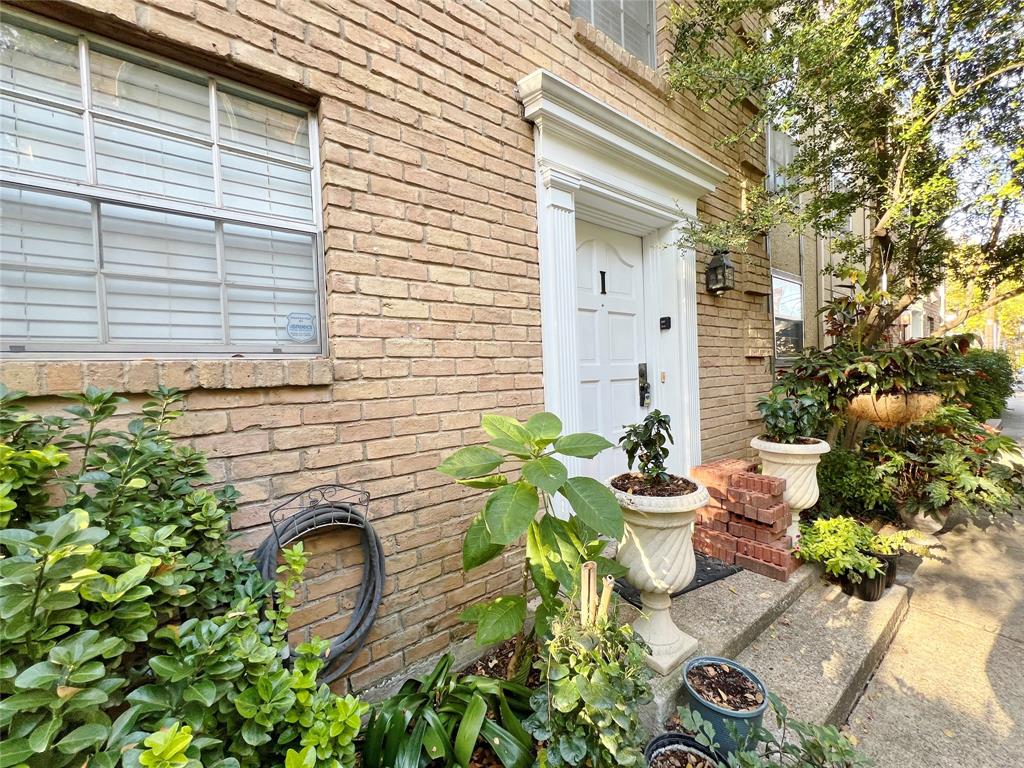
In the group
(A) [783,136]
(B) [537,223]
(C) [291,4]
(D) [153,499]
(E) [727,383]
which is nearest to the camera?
(D) [153,499]

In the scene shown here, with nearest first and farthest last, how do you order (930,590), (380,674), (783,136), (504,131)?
(380,674) → (504,131) → (930,590) → (783,136)

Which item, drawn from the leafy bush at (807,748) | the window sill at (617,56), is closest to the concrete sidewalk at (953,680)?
the leafy bush at (807,748)

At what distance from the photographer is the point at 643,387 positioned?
328 centimetres

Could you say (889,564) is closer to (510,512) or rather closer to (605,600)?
(605,600)

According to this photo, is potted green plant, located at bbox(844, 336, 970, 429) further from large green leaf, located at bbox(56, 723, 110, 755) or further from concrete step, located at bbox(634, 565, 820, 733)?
large green leaf, located at bbox(56, 723, 110, 755)

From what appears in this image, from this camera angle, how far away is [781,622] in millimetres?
2266

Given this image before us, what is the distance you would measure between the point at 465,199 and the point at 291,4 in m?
0.92

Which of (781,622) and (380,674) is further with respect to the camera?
(781,622)

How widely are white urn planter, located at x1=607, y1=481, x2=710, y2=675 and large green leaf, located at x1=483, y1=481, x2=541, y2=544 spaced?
2.23 ft

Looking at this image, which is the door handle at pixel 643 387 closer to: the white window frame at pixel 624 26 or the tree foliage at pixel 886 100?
the tree foliage at pixel 886 100

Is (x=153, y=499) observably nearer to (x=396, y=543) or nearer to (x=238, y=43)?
(x=396, y=543)

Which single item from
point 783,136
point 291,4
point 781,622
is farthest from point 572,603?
point 783,136

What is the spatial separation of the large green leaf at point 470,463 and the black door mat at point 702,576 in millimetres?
1422

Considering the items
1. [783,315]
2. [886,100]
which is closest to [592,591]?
[886,100]
